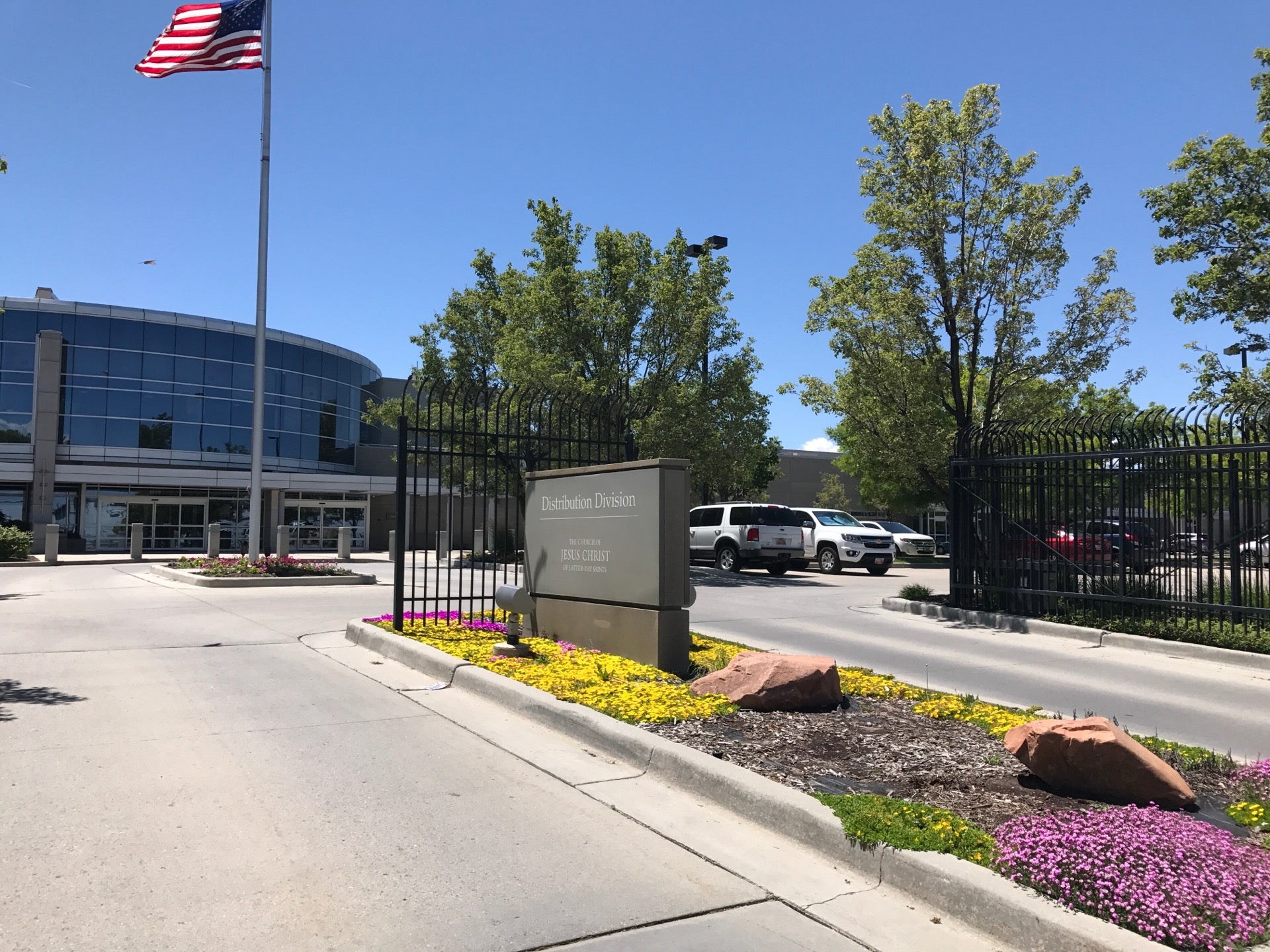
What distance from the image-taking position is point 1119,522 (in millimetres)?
13328

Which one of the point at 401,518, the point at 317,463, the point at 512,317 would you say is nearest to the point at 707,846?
the point at 401,518

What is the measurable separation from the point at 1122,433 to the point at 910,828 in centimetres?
1055

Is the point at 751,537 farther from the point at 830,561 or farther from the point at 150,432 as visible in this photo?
the point at 150,432

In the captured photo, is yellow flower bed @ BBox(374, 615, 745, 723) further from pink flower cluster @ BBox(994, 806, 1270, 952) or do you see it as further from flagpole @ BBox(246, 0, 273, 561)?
flagpole @ BBox(246, 0, 273, 561)

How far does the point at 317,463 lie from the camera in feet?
154

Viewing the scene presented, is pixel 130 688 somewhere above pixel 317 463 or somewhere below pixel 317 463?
below

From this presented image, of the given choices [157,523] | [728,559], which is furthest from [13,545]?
[728,559]

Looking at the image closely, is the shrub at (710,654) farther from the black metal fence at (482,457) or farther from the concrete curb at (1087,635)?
the concrete curb at (1087,635)

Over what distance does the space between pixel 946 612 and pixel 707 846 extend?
1178 cm

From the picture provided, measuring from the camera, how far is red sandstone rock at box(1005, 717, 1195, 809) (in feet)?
15.8

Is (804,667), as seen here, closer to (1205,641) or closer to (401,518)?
(401,518)

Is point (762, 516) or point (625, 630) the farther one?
point (762, 516)

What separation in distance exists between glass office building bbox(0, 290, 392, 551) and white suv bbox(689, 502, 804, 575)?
1955 centimetres

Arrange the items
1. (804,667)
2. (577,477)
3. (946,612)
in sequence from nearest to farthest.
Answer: (804,667)
(577,477)
(946,612)
